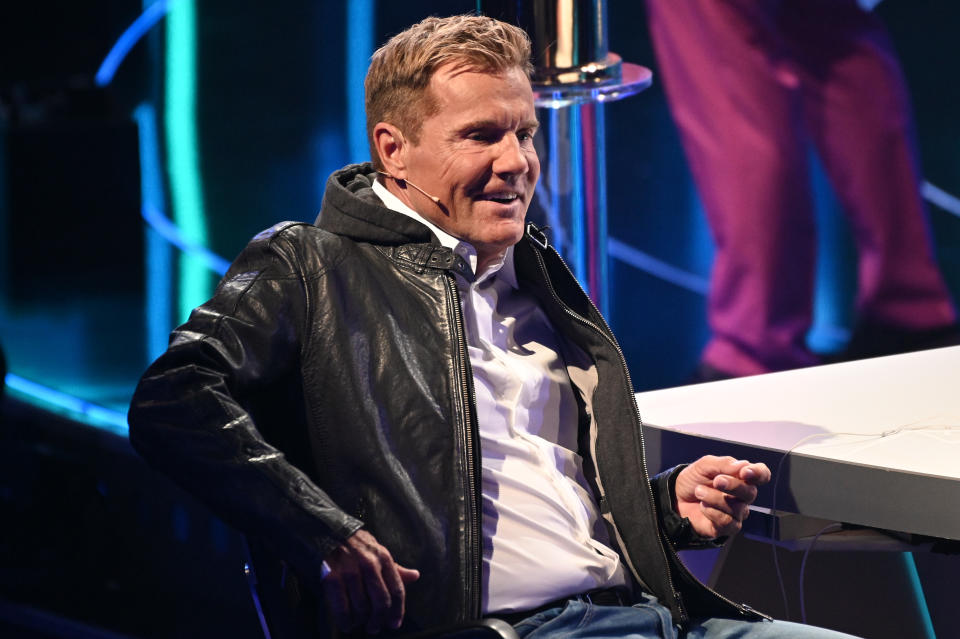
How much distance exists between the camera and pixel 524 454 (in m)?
1.86

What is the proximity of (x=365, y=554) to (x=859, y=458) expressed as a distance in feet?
2.92

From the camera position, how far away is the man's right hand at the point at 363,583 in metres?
1.52

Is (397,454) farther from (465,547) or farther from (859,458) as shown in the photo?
(859,458)

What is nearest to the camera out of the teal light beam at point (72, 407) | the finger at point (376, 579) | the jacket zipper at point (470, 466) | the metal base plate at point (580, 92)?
the finger at point (376, 579)

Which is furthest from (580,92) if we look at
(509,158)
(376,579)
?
(376,579)

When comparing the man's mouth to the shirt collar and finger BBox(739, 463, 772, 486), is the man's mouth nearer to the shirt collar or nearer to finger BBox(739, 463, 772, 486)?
the shirt collar

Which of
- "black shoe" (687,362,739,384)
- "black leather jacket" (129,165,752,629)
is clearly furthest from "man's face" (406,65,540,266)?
"black shoe" (687,362,739,384)

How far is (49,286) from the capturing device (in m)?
2.97

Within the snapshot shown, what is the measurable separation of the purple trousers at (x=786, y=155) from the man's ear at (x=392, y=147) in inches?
125

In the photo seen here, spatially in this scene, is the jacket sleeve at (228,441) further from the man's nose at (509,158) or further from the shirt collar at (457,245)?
the man's nose at (509,158)

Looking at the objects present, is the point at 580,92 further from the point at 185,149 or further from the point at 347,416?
the point at 185,149

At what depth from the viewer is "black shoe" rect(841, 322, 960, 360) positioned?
5226 millimetres

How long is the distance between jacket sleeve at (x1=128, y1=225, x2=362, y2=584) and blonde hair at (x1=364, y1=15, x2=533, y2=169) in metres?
0.49

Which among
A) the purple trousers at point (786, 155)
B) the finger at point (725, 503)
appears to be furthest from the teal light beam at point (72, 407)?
the purple trousers at point (786, 155)
